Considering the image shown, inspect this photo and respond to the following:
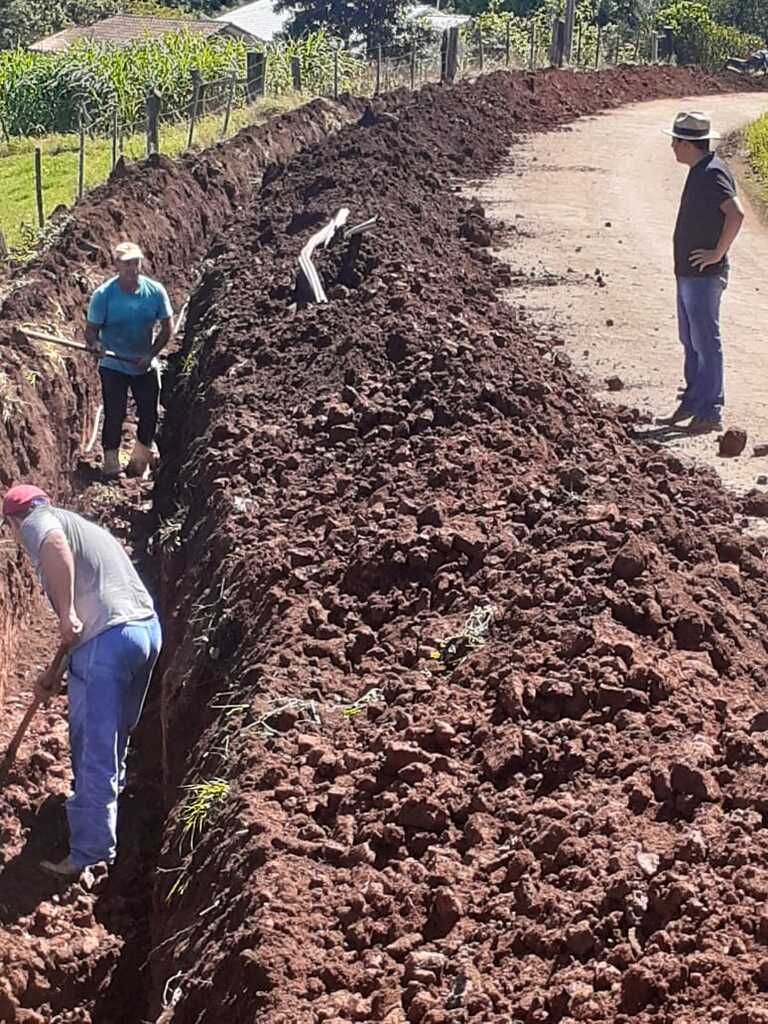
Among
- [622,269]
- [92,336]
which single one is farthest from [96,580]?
[622,269]

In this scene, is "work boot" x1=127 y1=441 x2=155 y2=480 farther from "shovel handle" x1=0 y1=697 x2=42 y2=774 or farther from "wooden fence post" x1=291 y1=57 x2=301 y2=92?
"wooden fence post" x1=291 y1=57 x2=301 y2=92

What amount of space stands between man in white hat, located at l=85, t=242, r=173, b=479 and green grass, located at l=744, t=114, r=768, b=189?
46.3ft

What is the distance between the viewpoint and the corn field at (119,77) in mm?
30500

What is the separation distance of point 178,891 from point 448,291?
7.44 meters

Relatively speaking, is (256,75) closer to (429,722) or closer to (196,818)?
(196,818)

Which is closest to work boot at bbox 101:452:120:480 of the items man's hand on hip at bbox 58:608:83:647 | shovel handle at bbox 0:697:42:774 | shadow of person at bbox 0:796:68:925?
shovel handle at bbox 0:697:42:774

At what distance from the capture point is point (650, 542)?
6.58 meters

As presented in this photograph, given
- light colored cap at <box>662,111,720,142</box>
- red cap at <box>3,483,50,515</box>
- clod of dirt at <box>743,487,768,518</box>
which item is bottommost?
clod of dirt at <box>743,487,768,518</box>

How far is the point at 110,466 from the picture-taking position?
11555mm

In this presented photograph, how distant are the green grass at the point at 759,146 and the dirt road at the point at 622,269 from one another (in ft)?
4.31

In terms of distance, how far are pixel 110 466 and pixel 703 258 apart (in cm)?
500

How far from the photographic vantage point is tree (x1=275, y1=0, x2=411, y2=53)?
4834 cm

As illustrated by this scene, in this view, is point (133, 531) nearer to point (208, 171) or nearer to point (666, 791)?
point (666, 791)

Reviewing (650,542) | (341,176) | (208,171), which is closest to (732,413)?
(650,542)
